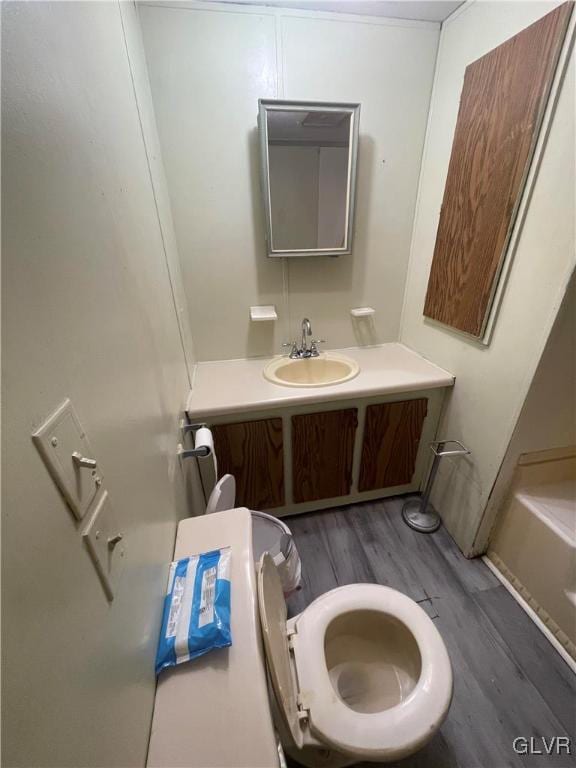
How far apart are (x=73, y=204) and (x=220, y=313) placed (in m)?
1.11

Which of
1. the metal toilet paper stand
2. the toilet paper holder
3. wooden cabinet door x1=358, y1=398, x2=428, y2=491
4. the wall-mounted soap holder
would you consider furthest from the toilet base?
the toilet paper holder

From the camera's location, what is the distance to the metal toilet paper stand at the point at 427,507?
1422 mm

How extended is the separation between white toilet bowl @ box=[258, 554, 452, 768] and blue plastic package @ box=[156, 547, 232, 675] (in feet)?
0.28

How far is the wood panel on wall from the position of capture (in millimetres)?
873

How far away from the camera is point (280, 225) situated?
1.37m

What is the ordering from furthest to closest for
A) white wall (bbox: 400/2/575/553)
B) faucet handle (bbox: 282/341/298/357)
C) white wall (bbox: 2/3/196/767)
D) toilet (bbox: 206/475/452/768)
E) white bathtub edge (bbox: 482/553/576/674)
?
faucet handle (bbox: 282/341/298/357), white bathtub edge (bbox: 482/553/576/674), white wall (bbox: 400/2/575/553), toilet (bbox: 206/475/452/768), white wall (bbox: 2/3/196/767)

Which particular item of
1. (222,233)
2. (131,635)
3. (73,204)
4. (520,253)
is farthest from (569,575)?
(222,233)

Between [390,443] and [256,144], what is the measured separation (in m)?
1.50

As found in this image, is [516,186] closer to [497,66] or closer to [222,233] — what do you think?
[497,66]

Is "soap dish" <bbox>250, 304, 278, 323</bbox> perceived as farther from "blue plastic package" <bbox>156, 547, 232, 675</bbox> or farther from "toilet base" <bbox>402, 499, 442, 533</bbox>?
"toilet base" <bbox>402, 499, 442, 533</bbox>

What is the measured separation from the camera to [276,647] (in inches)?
24.9

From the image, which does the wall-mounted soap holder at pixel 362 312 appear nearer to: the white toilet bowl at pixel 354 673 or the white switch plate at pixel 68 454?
the white toilet bowl at pixel 354 673

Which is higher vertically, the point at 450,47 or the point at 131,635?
the point at 450,47

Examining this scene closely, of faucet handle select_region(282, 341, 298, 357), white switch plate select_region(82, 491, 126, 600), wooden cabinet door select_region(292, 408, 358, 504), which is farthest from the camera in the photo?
faucet handle select_region(282, 341, 298, 357)
